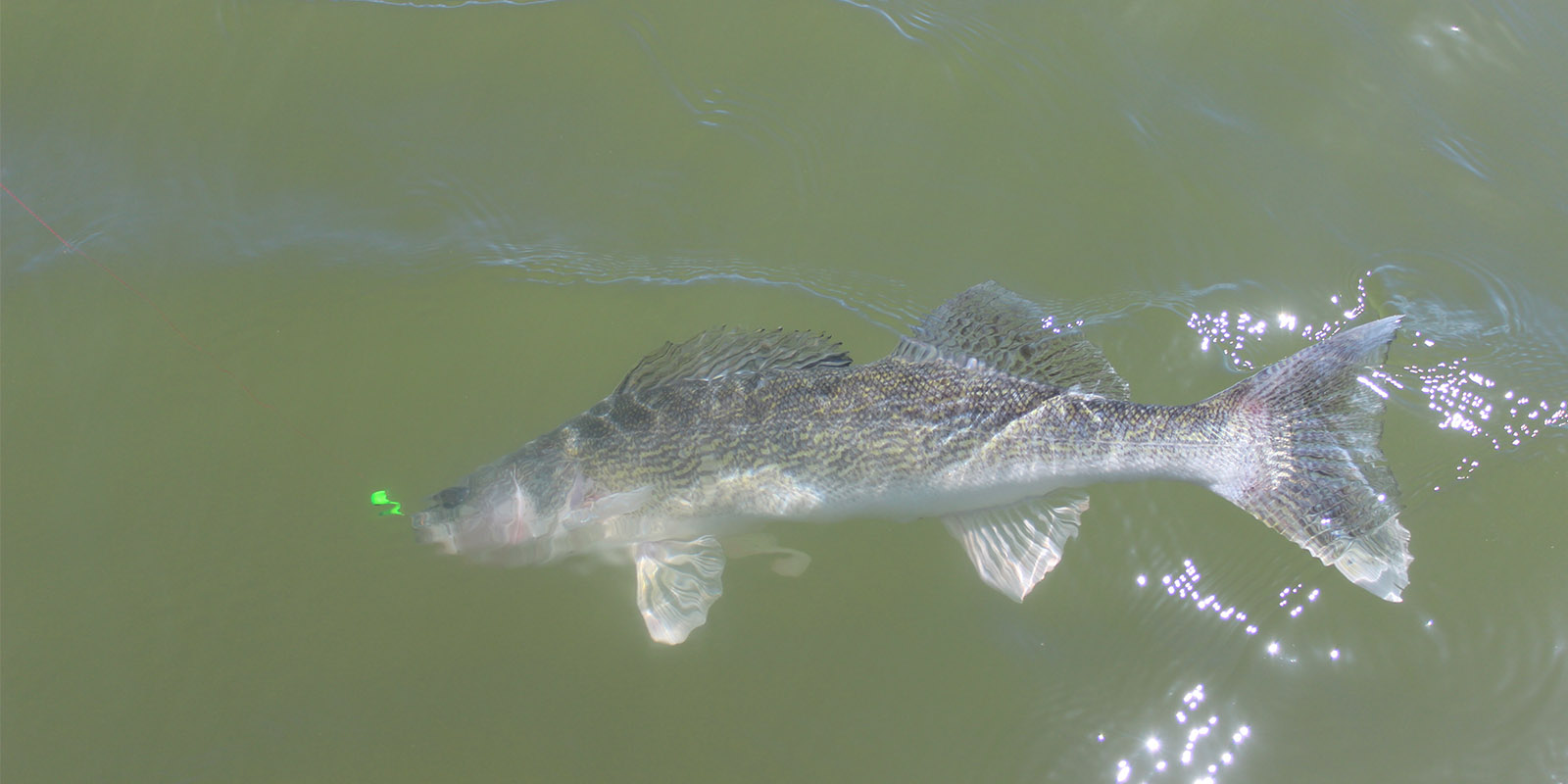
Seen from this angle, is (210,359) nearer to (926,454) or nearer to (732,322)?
(732,322)

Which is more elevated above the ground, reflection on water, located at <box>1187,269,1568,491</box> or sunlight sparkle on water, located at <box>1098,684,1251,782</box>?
reflection on water, located at <box>1187,269,1568,491</box>

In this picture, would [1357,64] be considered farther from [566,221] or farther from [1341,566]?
[566,221]

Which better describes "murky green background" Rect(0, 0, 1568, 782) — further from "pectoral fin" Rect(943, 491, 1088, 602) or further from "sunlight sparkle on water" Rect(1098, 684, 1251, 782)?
"pectoral fin" Rect(943, 491, 1088, 602)

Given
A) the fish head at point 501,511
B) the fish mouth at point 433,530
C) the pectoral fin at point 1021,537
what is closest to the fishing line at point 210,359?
the fish mouth at point 433,530

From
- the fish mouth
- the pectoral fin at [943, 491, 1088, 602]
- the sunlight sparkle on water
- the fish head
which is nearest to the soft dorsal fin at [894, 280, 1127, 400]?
the pectoral fin at [943, 491, 1088, 602]

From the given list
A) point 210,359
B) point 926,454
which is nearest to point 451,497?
point 210,359

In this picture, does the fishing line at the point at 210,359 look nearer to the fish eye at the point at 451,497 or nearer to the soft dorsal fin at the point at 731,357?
the fish eye at the point at 451,497

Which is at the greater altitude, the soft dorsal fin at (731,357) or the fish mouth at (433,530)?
the soft dorsal fin at (731,357)
